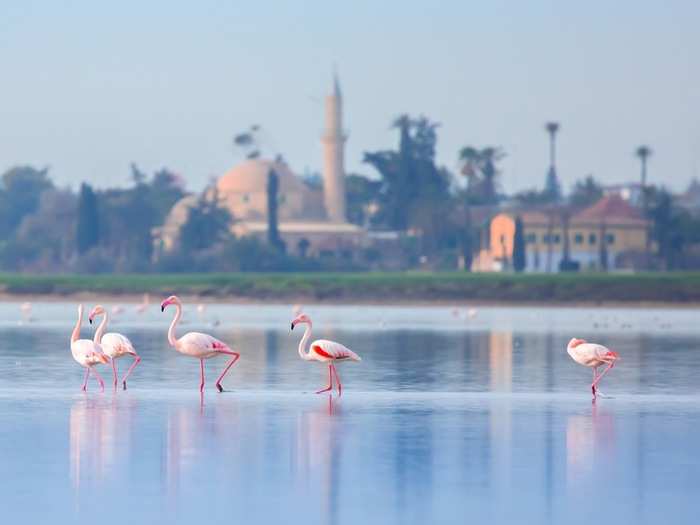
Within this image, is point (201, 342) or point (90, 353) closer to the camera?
point (201, 342)

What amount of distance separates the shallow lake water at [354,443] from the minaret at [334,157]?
10427 centimetres

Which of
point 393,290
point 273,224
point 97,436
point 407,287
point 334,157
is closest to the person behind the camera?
point 97,436

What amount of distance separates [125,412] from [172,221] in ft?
363

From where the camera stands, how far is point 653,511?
43.9 ft

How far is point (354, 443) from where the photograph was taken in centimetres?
1728

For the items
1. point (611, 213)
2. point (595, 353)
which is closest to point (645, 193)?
point (611, 213)

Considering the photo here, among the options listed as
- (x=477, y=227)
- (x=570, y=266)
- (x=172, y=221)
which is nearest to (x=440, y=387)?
(x=570, y=266)

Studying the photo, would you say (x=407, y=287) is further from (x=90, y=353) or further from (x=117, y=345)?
(x=90, y=353)

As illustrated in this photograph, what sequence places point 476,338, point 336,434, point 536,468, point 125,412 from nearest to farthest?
point 536,468
point 336,434
point 125,412
point 476,338

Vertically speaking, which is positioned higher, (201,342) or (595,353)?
(201,342)

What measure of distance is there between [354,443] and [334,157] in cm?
11955

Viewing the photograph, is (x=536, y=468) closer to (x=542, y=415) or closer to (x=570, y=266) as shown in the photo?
(x=542, y=415)

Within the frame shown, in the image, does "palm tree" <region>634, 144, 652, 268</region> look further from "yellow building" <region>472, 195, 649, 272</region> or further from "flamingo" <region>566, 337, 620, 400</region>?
"flamingo" <region>566, 337, 620, 400</region>

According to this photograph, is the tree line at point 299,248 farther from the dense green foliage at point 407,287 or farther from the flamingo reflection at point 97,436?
the flamingo reflection at point 97,436
